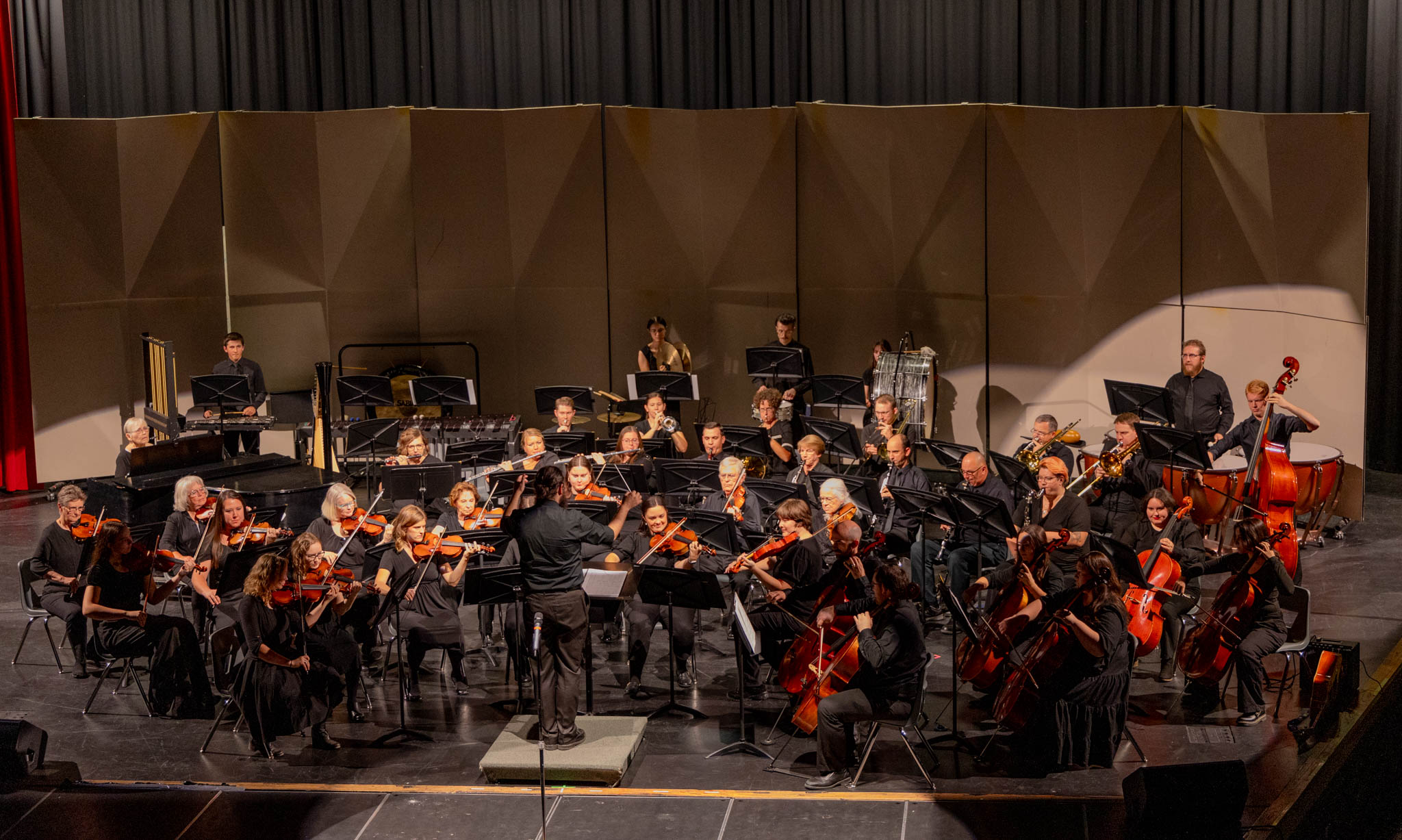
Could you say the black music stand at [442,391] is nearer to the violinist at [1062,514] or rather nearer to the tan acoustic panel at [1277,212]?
the violinist at [1062,514]

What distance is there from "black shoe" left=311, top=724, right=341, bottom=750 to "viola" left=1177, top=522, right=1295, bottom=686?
15.5 ft

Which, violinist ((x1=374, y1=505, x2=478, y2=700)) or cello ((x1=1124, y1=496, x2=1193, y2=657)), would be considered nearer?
cello ((x1=1124, y1=496, x2=1193, y2=657))

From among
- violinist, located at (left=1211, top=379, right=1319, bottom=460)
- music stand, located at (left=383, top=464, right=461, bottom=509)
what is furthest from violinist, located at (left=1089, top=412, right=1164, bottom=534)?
music stand, located at (left=383, top=464, right=461, bottom=509)

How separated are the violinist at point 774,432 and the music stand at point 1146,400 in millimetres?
2465

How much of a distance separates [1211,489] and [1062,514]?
1696mm

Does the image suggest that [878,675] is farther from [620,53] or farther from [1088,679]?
[620,53]

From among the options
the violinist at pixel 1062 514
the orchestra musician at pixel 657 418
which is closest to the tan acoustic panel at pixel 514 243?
the orchestra musician at pixel 657 418

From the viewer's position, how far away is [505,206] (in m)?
14.0

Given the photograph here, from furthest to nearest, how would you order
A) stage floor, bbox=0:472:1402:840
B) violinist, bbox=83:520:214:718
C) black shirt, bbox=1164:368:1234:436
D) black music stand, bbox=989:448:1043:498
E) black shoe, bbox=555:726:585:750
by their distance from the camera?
black shirt, bbox=1164:368:1234:436
black music stand, bbox=989:448:1043:498
violinist, bbox=83:520:214:718
black shoe, bbox=555:726:585:750
stage floor, bbox=0:472:1402:840

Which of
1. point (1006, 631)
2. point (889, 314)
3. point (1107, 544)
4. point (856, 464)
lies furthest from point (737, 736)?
point (889, 314)

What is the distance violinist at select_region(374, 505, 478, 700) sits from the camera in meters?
8.01

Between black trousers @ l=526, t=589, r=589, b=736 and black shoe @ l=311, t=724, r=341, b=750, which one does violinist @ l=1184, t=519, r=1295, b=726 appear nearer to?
black trousers @ l=526, t=589, r=589, b=736

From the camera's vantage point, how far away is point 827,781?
274 inches

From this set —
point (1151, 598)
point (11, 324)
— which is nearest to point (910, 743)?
point (1151, 598)
